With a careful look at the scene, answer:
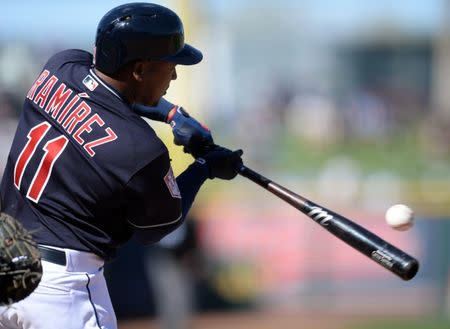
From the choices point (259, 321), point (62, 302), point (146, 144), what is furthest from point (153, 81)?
point (259, 321)

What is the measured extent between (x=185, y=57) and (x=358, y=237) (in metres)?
0.99

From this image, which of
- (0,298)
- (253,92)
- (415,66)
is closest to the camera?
(0,298)

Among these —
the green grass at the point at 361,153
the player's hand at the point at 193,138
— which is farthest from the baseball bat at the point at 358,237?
the green grass at the point at 361,153

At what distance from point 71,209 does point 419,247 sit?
8.14m

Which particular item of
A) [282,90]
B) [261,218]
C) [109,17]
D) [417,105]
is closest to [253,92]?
[282,90]

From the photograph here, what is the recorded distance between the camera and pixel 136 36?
3.57 m

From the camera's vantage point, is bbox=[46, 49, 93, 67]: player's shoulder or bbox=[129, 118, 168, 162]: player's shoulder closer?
bbox=[129, 118, 168, 162]: player's shoulder

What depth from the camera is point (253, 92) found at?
36156mm

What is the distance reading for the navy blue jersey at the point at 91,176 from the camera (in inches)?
137

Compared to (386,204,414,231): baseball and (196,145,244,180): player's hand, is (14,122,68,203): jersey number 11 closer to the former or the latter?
(196,145,244,180): player's hand

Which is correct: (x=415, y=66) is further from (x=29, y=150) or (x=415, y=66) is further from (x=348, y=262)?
(x=29, y=150)

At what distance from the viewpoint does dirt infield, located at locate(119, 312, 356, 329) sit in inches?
412

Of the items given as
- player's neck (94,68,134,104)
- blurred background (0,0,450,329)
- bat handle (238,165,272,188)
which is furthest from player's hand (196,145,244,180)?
blurred background (0,0,450,329)

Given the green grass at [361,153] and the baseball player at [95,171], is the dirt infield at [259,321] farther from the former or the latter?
the green grass at [361,153]
